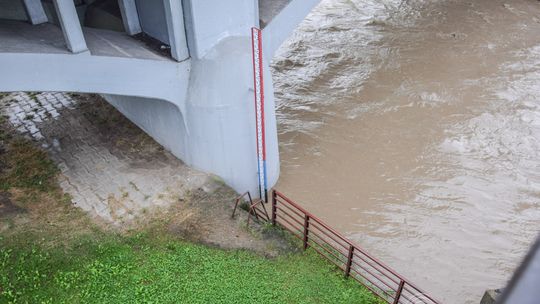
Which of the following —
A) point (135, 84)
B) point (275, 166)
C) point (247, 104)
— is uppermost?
point (135, 84)

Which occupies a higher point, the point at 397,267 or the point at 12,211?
the point at 12,211

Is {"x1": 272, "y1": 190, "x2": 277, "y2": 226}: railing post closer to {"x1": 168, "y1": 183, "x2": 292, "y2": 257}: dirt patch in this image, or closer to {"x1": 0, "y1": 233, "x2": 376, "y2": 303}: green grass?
{"x1": 168, "y1": 183, "x2": 292, "y2": 257}: dirt patch

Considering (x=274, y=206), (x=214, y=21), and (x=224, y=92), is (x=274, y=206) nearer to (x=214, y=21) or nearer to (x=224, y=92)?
(x=224, y=92)

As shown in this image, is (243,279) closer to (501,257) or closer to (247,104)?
(247,104)

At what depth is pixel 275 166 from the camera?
10.2 m

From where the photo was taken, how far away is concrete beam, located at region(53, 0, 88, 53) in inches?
276

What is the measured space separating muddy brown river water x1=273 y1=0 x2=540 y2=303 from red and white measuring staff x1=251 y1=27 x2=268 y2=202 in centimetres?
93

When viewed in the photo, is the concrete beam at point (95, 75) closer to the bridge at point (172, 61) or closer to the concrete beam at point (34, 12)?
the bridge at point (172, 61)

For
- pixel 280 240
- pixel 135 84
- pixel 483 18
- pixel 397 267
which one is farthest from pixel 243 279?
pixel 483 18

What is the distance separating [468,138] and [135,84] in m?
8.17

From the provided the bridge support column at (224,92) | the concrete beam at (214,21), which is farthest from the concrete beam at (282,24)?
the concrete beam at (214,21)

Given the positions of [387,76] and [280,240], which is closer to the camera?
[280,240]

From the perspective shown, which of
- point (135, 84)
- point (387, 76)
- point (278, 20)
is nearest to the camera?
point (135, 84)

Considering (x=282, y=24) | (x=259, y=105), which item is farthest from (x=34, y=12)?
(x=282, y=24)
